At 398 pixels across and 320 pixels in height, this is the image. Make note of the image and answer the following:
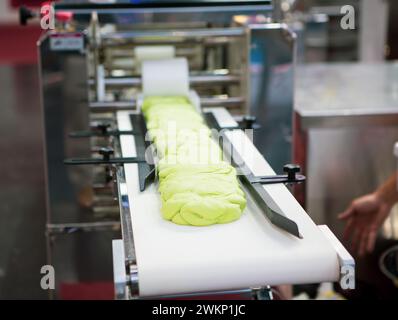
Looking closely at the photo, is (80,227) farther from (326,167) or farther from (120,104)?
(326,167)

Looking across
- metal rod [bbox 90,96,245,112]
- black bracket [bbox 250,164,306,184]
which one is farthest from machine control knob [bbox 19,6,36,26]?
black bracket [bbox 250,164,306,184]

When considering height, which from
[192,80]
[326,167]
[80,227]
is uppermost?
[192,80]

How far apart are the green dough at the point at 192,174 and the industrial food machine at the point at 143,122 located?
0.03 m

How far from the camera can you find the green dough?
55.8 inches

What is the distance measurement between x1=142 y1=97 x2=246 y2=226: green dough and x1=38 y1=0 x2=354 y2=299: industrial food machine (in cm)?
3

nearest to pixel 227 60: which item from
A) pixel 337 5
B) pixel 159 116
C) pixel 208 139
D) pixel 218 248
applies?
pixel 159 116

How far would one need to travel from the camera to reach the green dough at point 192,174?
4.65 ft

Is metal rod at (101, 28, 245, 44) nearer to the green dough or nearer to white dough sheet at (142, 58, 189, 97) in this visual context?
white dough sheet at (142, 58, 189, 97)

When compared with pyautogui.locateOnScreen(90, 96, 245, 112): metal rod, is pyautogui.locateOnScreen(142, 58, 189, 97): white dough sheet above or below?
above

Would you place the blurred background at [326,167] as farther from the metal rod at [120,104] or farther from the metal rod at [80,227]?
the metal rod at [120,104]

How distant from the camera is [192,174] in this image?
1576 millimetres

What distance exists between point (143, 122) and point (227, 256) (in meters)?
0.94

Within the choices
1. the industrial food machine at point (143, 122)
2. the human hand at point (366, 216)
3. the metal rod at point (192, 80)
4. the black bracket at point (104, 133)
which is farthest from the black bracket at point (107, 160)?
the human hand at point (366, 216)

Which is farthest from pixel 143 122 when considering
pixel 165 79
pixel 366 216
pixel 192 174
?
pixel 366 216
